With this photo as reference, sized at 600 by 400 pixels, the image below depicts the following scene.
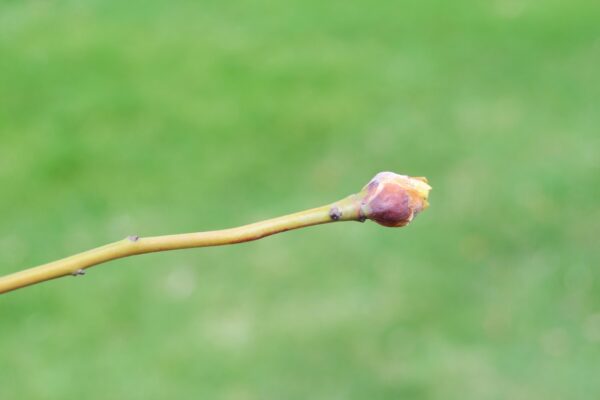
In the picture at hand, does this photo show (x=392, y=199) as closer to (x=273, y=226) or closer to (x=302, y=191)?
(x=273, y=226)

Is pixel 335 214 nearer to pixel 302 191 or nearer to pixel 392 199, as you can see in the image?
pixel 392 199

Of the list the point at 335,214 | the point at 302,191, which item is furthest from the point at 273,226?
the point at 302,191

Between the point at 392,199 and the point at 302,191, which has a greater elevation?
the point at 302,191

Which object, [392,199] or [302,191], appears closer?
[392,199]

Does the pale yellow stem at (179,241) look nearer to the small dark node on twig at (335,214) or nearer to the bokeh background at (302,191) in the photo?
the small dark node on twig at (335,214)

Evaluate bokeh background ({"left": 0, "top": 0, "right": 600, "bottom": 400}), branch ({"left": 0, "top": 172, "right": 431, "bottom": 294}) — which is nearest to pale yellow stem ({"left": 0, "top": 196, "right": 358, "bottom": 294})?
branch ({"left": 0, "top": 172, "right": 431, "bottom": 294})

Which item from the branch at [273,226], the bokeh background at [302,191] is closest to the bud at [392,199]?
the branch at [273,226]
